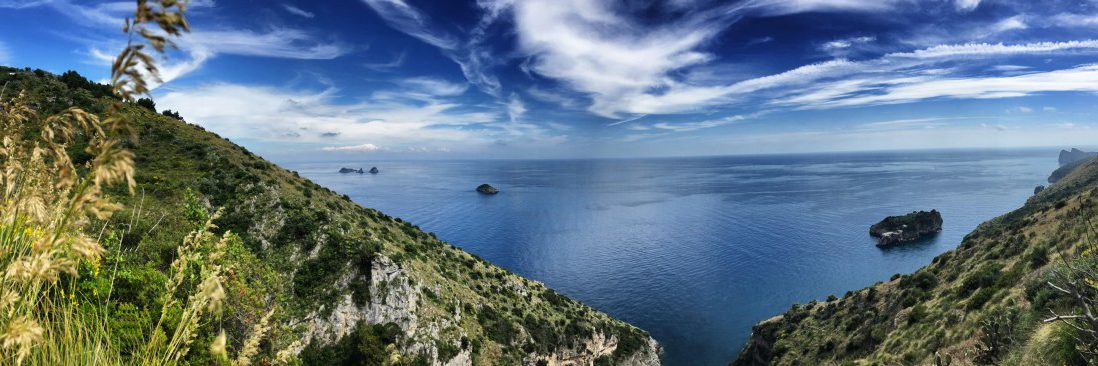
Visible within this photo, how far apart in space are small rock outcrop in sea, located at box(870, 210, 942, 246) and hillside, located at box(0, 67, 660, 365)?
11575 centimetres

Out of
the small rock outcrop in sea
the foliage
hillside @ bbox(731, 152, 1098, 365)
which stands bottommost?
the small rock outcrop in sea

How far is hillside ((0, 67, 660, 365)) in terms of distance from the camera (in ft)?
97.1

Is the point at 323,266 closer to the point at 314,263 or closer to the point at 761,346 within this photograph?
the point at 314,263

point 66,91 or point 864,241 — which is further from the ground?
point 66,91

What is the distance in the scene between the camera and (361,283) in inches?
1400

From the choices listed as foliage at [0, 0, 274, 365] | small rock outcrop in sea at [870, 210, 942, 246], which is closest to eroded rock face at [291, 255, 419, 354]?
foliage at [0, 0, 274, 365]

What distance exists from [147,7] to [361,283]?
3666 centimetres

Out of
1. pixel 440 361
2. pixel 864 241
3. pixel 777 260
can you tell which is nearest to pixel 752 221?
pixel 864 241

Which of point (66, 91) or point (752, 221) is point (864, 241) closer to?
point (752, 221)

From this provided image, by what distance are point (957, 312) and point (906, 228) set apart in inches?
4666

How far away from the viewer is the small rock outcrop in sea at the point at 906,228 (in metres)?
127

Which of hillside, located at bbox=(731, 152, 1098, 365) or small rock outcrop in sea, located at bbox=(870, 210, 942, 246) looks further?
small rock outcrop in sea, located at bbox=(870, 210, 942, 246)

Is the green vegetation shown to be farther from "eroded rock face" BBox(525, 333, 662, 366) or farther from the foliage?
the foliage

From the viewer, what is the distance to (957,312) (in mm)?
36219
